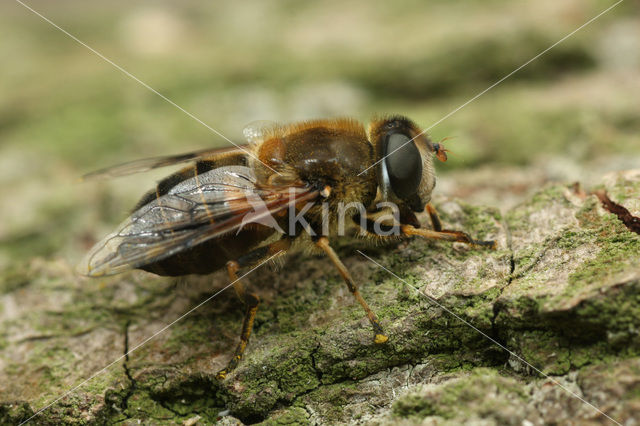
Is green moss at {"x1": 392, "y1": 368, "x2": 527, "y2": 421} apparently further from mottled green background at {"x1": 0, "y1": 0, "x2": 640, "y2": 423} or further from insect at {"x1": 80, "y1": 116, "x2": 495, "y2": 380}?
insect at {"x1": 80, "y1": 116, "x2": 495, "y2": 380}

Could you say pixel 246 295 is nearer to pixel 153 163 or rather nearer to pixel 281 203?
pixel 281 203

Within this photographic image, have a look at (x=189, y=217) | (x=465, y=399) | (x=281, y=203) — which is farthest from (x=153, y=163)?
(x=465, y=399)

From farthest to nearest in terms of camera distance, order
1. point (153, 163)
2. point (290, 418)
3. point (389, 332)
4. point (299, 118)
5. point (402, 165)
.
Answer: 1. point (299, 118)
2. point (153, 163)
3. point (402, 165)
4. point (389, 332)
5. point (290, 418)

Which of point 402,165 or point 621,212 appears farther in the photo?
point 402,165

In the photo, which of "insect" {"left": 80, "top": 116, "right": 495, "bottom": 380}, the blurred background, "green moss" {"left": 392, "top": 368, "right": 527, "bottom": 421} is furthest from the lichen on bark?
the blurred background

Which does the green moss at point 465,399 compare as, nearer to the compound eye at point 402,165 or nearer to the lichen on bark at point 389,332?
the lichen on bark at point 389,332

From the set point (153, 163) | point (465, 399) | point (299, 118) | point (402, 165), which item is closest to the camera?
point (465, 399)

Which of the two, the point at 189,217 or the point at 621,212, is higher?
the point at 189,217
